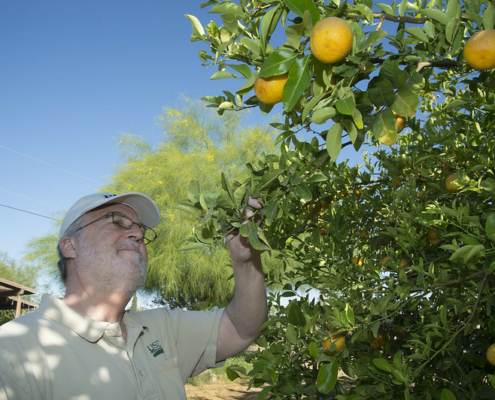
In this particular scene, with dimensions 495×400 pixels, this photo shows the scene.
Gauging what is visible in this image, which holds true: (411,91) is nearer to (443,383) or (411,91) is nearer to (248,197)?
(248,197)

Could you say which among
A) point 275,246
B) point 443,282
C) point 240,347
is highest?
point 275,246

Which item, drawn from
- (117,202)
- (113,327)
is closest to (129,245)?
(117,202)

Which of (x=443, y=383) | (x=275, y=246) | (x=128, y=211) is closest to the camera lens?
(x=443, y=383)

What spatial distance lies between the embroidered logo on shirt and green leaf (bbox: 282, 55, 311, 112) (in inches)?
45.7

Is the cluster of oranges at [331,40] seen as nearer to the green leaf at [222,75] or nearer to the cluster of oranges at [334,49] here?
the cluster of oranges at [334,49]

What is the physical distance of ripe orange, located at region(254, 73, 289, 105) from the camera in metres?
0.97

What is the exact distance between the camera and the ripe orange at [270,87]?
0.97 m

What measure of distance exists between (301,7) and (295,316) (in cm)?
94

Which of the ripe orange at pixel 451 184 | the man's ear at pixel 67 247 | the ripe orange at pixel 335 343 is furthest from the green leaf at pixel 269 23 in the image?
the ripe orange at pixel 451 184

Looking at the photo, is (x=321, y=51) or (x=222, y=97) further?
(x=222, y=97)

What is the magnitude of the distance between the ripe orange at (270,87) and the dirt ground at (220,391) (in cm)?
729

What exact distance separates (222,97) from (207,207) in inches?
15.6

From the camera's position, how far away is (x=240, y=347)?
180 cm

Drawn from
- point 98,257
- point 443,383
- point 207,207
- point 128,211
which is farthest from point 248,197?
point 443,383
